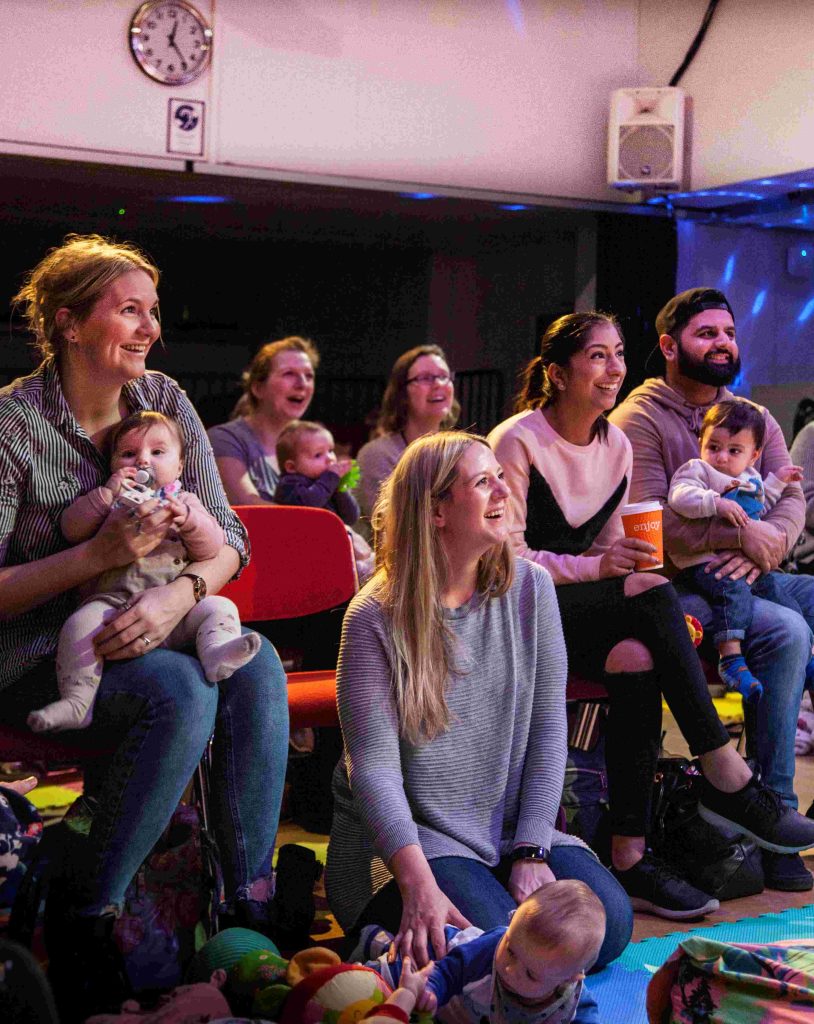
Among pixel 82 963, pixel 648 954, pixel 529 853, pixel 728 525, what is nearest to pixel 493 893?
pixel 529 853

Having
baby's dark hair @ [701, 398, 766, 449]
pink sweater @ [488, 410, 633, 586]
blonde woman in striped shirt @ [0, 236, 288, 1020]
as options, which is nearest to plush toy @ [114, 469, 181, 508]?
blonde woman in striped shirt @ [0, 236, 288, 1020]

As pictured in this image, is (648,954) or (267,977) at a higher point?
(267,977)

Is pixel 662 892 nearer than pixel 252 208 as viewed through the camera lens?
Yes

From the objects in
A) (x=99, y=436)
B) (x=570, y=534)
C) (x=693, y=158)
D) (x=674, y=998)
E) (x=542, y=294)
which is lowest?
(x=674, y=998)

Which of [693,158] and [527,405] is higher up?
[693,158]

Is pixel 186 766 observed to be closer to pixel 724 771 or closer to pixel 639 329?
pixel 724 771

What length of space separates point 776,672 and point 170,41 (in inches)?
142

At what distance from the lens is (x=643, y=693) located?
119 inches

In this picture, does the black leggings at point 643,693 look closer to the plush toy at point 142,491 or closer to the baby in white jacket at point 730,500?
the baby in white jacket at point 730,500

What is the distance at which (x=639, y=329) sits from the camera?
642 cm

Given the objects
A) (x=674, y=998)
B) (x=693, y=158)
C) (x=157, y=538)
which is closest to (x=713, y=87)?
(x=693, y=158)

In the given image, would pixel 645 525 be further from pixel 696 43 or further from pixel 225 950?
pixel 696 43

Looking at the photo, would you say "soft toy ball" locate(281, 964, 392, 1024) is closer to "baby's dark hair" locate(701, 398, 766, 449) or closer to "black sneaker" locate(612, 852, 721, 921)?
"black sneaker" locate(612, 852, 721, 921)

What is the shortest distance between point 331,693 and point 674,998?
111 cm
